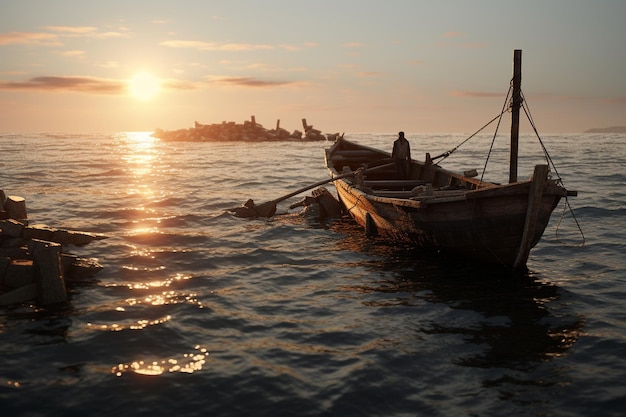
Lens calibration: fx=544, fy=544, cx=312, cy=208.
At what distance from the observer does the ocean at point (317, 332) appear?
7.45 meters

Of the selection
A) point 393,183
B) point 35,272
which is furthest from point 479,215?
point 35,272

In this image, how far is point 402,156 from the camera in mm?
21906

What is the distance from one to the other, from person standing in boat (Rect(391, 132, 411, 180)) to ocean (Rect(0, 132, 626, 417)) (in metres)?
4.55

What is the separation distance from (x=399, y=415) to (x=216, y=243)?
11.0 metres

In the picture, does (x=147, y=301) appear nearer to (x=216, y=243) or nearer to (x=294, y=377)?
(x=294, y=377)

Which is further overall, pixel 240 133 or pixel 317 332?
pixel 240 133

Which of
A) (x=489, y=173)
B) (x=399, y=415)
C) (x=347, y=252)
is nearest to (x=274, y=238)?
(x=347, y=252)

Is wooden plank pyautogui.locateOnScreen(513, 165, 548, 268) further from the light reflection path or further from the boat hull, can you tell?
the light reflection path

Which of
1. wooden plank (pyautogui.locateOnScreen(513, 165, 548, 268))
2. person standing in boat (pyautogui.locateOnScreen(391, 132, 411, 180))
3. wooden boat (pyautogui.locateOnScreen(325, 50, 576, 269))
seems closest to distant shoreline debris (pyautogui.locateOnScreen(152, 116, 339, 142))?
person standing in boat (pyautogui.locateOnScreen(391, 132, 411, 180))

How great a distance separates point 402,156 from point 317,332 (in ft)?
43.9

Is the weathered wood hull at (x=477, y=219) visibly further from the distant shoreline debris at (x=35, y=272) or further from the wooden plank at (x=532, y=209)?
the distant shoreline debris at (x=35, y=272)

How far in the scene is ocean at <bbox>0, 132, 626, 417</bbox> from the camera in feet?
24.5

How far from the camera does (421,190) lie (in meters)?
15.0

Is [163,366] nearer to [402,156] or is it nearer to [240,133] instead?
[402,156]
